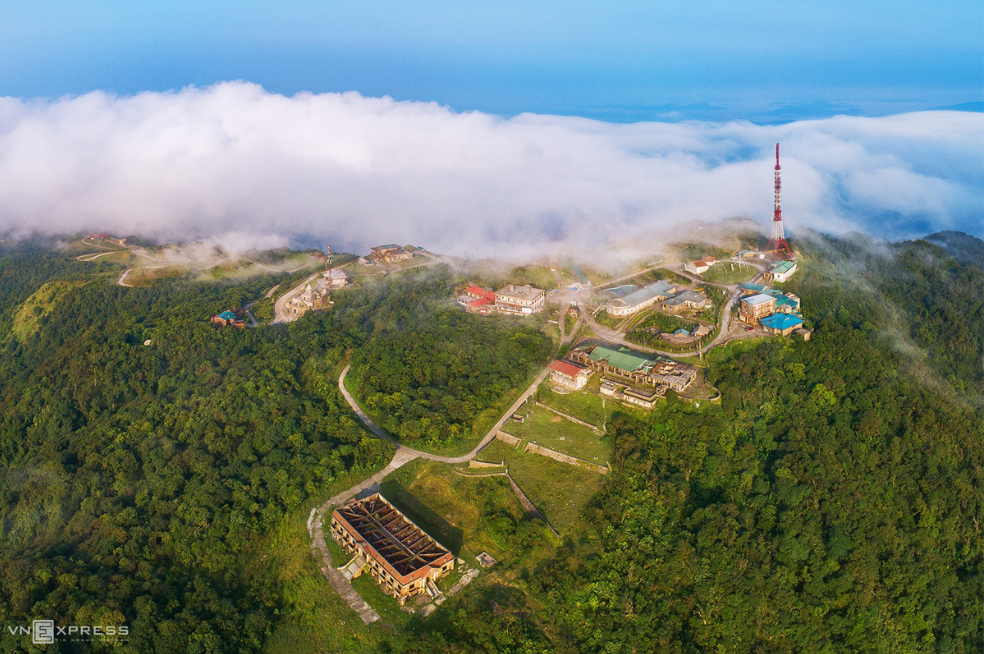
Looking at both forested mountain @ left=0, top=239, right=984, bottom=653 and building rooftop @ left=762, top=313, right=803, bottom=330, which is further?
building rooftop @ left=762, top=313, right=803, bottom=330

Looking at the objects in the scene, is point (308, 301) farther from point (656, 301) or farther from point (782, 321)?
point (782, 321)

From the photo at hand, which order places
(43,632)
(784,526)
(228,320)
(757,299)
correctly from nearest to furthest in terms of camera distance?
(43,632), (784,526), (757,299), (228,320)

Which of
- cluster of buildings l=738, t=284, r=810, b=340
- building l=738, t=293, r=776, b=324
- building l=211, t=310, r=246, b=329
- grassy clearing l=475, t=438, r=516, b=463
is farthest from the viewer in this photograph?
building l=211, t=310, r=246, b=329

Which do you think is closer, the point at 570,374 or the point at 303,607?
the point at 303,607

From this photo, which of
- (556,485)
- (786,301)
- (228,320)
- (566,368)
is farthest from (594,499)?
(228,320)

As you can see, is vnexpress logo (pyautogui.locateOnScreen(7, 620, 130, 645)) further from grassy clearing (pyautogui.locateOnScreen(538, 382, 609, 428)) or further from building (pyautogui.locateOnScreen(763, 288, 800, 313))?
building (pyautogui.locateOnScreen(763, 288, 800, 313))

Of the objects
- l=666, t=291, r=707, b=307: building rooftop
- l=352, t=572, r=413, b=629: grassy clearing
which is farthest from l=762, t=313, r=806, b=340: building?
l=352, t=572, r=413, b=629: grassy clearing

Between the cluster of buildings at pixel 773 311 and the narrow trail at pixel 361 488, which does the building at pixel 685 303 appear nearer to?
the cluster of buildings at pixel 773 311

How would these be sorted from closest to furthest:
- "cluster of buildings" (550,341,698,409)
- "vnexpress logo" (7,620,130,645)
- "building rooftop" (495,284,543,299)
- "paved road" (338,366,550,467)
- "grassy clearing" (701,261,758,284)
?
"vnexpress logo" (7,620,130,645), "paved road" (338,366,550,467), "cluster of buildings" (550,341,698,409), "building rooftop" (495,284,543,299), "grassy clearing" (701,261,758,284)
